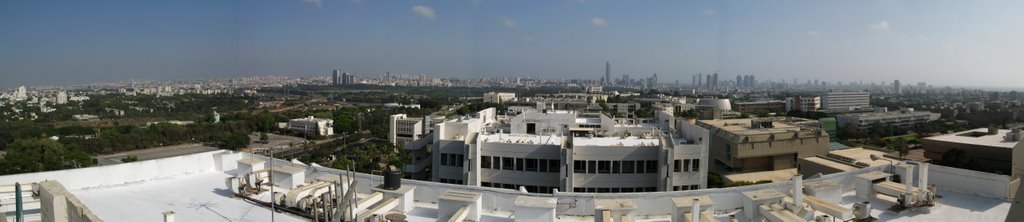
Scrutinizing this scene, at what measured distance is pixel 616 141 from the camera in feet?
36.0

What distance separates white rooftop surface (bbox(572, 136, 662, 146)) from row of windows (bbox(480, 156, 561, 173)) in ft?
2.67

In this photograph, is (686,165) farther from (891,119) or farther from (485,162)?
(891,119)

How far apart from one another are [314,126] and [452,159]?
3318 centimetres

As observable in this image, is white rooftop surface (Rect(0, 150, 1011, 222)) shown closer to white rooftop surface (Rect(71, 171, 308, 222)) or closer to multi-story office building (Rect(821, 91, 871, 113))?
white rooftop surface (Rect(71, 171, 308, 222))

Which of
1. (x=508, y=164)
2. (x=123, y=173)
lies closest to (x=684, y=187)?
(x=508, y=164)

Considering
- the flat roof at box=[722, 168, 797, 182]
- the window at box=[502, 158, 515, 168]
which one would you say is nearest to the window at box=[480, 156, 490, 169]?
the window at box=[502, 158, 515, 168]

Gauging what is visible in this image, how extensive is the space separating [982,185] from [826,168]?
548cm

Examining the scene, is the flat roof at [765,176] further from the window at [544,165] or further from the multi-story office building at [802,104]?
the multi-story office building at [802,104]

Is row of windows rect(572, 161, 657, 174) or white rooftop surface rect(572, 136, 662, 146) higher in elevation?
white rooftop surface rect(572, 136, 662, 146)

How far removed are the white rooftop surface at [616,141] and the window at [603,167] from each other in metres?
0.74

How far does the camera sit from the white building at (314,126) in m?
40.6

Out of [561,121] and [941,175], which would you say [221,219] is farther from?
[561,121]

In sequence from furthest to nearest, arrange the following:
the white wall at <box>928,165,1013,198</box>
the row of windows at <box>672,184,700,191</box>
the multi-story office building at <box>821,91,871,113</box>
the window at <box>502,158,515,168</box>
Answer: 1. the multi-story office building at <box>821,91,871,113</box>
2. the window at <box>502,158,515,168</box>
3. the row of windows at <box>672,184,700,191</box>
4. the white wall at <box>928,165,1013,198</box>

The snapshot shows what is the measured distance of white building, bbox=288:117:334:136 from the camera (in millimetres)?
40562
